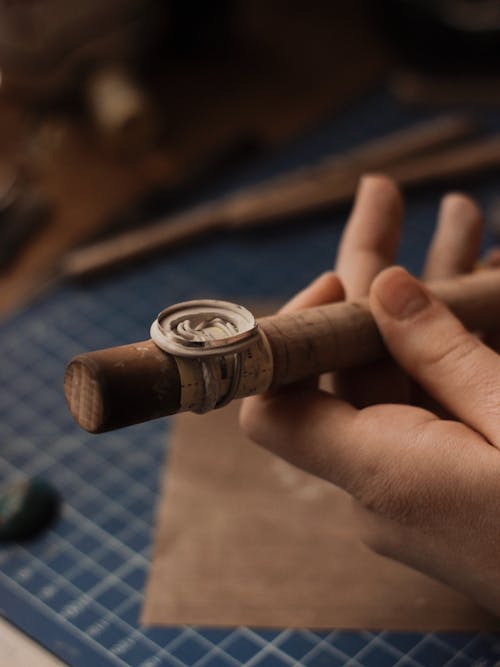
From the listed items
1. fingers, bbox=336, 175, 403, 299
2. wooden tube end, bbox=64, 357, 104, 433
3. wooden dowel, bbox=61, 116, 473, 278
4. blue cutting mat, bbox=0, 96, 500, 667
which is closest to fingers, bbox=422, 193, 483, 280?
fingers, bbox=336, 175, 403, 299

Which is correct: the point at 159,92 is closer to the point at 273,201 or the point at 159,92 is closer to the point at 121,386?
the point at 273,201

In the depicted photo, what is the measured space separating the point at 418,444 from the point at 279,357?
14 cm

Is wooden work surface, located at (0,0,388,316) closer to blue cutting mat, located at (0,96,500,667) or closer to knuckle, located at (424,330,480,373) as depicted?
blue cutting mat, located at (0,96,500,667)

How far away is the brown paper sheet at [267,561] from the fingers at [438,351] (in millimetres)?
223

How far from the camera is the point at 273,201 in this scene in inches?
59.9

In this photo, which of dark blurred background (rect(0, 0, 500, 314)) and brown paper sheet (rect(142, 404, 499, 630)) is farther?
dark blurred background (rect(0, 0, 500, 314))

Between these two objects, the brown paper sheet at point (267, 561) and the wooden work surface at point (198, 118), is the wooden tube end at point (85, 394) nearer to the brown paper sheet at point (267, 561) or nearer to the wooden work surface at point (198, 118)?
the brown paper sheet at point (267, 561)

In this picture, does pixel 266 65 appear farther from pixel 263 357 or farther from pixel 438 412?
pixel 263 357

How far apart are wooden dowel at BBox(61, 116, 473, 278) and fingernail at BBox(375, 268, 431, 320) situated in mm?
678

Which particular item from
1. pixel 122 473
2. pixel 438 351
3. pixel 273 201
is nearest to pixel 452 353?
pixel 438 351

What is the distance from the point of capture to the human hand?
0.75 metres

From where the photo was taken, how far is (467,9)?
1761 mm

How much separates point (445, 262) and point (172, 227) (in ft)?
1.73

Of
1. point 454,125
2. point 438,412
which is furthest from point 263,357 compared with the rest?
point 454,125
